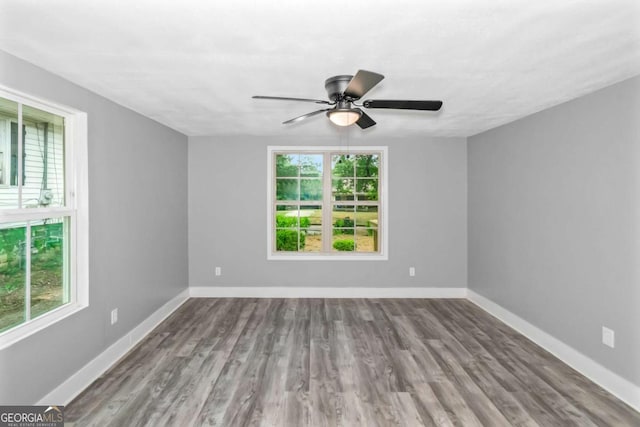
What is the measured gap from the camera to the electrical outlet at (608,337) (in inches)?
106

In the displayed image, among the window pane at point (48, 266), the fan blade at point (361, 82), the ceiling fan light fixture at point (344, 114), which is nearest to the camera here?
the fan blade at point (361, 82)

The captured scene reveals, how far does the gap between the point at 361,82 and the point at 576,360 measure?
10.1 ft

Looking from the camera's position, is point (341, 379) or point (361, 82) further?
point (341, 379)

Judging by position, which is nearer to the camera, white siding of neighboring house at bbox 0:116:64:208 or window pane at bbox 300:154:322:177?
white siding of neighboring house at bbox 0:116:64:208

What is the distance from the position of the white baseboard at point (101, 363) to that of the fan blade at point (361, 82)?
115 inches

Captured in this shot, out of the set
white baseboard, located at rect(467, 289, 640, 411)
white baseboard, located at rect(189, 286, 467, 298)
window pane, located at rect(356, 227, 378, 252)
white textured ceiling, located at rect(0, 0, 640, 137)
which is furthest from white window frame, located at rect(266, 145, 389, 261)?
white textured ceiling, located at rect(0, 0, 640, 137)

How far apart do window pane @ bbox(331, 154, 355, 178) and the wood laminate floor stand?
7.18 ft

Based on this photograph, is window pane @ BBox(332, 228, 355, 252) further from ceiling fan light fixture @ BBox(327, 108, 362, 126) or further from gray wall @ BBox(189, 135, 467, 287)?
ceiling fan light fixture @ BBox(327, 108, 362, 126)

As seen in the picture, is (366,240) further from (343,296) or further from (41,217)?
(41,217)

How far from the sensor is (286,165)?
17.3 feet

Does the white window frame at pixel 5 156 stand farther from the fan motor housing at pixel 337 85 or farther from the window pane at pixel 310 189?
the window pane at pixel 310 189

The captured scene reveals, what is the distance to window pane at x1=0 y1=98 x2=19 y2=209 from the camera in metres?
2.17

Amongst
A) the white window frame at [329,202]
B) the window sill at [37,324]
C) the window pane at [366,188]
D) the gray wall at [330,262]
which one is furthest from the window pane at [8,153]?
the window pane at [366,188]

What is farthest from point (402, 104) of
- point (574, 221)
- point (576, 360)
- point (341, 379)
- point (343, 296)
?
point (343, 296)
